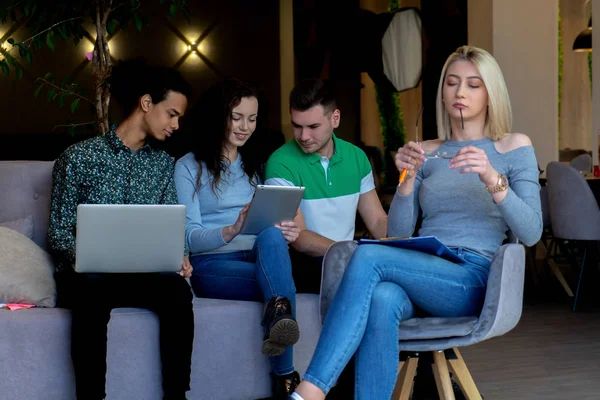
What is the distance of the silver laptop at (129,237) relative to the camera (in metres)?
2.29

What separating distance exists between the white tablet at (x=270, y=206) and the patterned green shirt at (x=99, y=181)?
0.34m

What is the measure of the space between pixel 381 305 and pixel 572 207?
3016mm

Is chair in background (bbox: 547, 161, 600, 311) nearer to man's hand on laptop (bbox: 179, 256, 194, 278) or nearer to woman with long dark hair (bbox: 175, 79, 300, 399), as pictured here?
woman with long dark hair (bbox: 175, 79, 300, 399)

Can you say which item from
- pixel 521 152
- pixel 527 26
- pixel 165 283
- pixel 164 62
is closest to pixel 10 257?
pixel 165 283

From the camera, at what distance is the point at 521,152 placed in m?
2.46

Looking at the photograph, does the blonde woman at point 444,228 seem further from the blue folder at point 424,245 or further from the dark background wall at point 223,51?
the dark background wall at point 223,51

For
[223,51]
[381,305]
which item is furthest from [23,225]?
[223,51]

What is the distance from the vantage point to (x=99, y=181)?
2.73m

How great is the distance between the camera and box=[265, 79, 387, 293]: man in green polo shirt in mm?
3020

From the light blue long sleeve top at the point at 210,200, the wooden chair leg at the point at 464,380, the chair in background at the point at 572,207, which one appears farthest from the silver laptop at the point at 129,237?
the chair in background at the point at 572,207

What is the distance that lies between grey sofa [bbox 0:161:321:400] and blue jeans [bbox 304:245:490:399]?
591 mm

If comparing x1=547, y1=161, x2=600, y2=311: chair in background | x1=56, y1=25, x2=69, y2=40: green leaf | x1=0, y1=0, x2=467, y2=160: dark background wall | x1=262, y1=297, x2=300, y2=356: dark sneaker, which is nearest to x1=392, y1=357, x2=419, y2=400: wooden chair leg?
x1=262, y1=297, x2=300, y2=356: dark sneaker

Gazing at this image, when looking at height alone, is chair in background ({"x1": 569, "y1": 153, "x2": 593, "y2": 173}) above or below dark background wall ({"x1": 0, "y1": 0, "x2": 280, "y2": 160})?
below

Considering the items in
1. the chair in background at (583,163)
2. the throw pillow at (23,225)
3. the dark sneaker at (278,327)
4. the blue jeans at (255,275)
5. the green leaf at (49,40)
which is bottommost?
the dark sneaker at (278,327)
